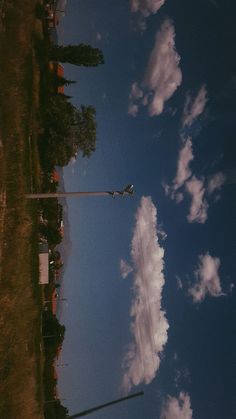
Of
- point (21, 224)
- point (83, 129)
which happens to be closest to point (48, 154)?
point (83, 129)

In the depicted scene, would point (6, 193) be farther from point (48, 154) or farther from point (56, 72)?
point (56, 72)

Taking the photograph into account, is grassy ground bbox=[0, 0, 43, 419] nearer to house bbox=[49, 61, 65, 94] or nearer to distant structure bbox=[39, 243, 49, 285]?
distant structure bbox=[39, 243, 49, 285]

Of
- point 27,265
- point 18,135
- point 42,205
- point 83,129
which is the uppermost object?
point 83,129

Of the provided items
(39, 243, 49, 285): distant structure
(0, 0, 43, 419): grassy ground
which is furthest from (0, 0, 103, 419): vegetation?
(39, 243, 49, 285): distant structure

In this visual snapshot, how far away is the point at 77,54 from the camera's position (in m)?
51.4

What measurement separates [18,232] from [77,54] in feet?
93.0

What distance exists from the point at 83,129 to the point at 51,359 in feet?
96.8

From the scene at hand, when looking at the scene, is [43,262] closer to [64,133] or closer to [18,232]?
[18,232]

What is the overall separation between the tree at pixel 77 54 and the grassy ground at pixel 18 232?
6.69 metres

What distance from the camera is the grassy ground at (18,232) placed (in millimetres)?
32219

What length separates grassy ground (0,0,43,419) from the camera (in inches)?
1268

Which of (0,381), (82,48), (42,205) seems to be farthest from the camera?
(82,48)

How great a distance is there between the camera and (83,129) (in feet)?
161

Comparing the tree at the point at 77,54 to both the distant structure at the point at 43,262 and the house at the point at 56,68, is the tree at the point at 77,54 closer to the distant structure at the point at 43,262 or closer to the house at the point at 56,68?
Result: the house at the point at 56,68
